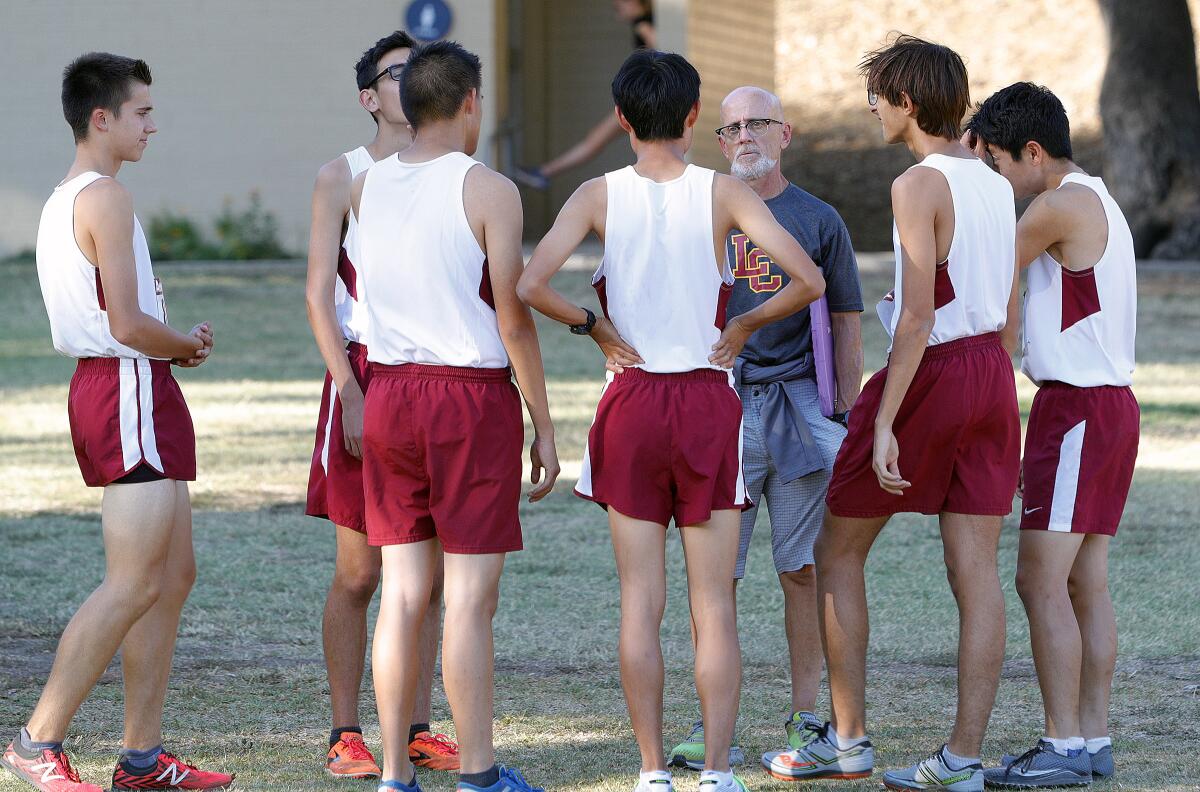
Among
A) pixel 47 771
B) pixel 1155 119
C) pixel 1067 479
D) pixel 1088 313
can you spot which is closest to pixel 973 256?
pixel 1088 313

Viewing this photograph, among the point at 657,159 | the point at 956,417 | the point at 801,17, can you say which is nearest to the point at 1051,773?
the point at 956,417

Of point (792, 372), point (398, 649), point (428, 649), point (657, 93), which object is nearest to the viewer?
point (657, 93)

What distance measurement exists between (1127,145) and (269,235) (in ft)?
36.1

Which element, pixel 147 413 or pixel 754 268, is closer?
pixel 147 413

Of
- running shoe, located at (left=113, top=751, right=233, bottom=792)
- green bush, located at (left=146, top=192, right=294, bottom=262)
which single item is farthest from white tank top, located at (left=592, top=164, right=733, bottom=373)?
green bush, located at (left=146, top=192, right=294, bottom=262)


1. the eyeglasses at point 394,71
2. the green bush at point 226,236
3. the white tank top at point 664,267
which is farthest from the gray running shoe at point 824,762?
the green bush at point 226,236

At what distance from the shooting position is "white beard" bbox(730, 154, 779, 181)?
14.9 feet

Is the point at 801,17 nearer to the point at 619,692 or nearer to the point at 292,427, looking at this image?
the point at 292,427

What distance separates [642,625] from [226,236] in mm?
17266

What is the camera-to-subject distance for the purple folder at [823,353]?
4.61 meters

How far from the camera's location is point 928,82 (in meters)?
3.92

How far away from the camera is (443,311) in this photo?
3.74 meters

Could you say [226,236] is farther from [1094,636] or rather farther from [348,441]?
[1094,636]

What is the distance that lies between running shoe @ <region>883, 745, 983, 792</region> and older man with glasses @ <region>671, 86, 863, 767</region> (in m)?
0.42
